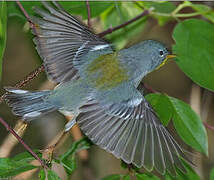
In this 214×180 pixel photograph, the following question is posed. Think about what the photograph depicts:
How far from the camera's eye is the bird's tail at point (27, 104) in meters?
2.37

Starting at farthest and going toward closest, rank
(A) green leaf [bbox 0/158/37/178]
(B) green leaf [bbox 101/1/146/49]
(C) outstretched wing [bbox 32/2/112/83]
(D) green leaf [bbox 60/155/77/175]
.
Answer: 1. (B) green leaf [bbox 101/1/146/49]
2. (C) outstretched wing [bbox 32/2/112/83]
3. (D) green leaf [bbox 60/155/77/175]
4. (A) green leaf [bbox 0/158/37/178]

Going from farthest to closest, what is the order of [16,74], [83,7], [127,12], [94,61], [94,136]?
[16,74], [127,12], [83,7], [94,61], [94,136]

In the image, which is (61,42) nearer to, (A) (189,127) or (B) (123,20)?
(B) (123,20)

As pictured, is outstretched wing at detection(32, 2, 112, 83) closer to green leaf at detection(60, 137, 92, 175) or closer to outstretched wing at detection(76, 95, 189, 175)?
outstretched wing at detection(76, 95, 189, 175)

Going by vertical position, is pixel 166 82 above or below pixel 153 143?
below

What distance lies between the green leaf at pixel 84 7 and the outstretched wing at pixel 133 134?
2.37ft

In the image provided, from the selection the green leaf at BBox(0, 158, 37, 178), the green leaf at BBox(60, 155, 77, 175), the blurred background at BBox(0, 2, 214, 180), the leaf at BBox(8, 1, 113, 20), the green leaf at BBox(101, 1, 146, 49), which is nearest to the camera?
the green leaf at BBox(0, 158, 37, 178)

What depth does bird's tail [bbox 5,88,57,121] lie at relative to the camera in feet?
7.79

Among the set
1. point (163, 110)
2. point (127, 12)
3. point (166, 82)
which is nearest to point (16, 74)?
point (166, 82)

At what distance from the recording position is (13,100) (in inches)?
94.4

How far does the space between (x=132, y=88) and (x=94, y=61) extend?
0.30m

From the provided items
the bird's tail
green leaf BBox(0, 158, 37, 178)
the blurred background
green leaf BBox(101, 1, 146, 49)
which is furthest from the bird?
the blurred background

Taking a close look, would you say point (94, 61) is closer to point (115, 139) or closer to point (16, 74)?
point (115, 139)

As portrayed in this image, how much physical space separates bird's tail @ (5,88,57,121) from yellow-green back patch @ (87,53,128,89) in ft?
0.94
